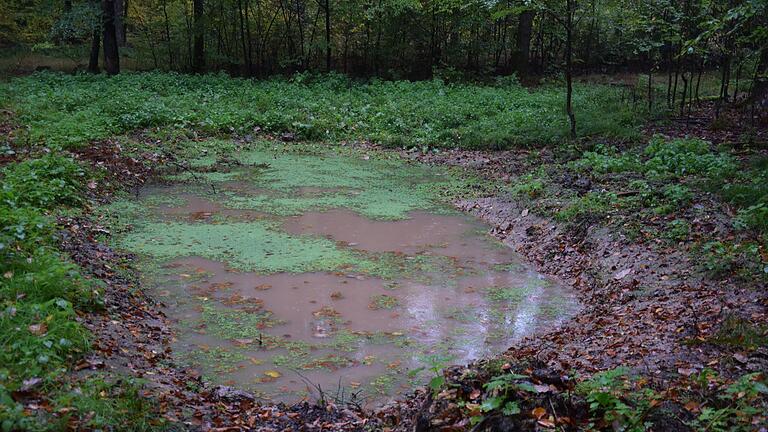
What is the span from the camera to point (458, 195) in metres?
10.6

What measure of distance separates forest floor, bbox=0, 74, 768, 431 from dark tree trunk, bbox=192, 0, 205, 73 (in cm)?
1301

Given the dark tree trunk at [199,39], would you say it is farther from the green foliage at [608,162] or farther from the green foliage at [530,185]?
the green foliage at [608,162]

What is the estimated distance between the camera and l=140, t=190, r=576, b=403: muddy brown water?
16.6ft

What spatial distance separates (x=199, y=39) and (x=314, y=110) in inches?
344

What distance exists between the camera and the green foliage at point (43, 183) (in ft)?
24.0

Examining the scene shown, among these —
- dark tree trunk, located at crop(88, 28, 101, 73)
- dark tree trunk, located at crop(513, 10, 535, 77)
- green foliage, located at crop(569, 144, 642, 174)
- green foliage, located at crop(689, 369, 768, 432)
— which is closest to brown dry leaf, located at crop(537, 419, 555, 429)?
green foliage, located at crop(689, 369, 768, 432)

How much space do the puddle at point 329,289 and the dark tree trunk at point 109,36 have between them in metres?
12.9

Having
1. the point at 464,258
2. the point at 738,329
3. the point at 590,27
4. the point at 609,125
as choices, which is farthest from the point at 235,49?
the point at 738,329

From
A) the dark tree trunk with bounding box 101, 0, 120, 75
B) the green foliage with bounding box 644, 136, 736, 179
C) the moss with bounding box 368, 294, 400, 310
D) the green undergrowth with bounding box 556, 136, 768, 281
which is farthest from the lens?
the dark tree trunk with bounding box 101, 0, 120, 75

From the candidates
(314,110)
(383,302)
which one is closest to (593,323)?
(383,302)

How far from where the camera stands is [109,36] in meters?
20.9

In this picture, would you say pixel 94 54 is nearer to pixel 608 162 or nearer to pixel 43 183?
pixel 43 183

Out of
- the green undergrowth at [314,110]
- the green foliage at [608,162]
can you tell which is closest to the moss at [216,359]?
the green foliage at [608,162]

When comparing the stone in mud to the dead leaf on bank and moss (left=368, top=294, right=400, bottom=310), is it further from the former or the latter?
the dead leaf on bank
